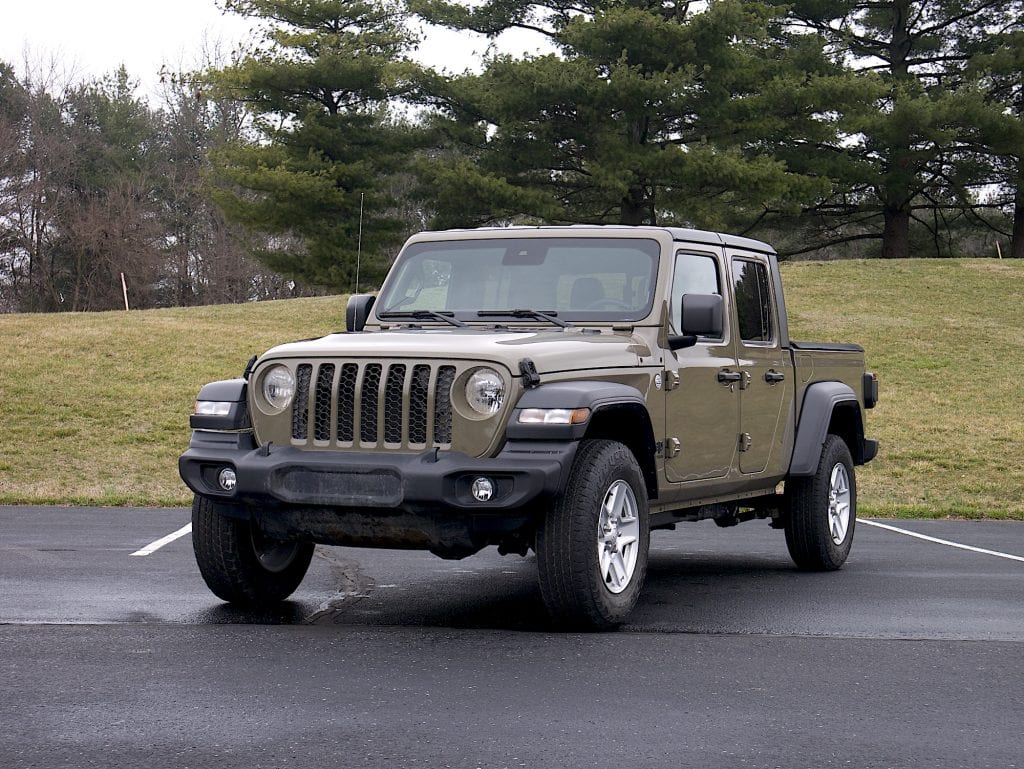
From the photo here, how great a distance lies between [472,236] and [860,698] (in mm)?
4031

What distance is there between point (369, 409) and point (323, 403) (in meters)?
0.27

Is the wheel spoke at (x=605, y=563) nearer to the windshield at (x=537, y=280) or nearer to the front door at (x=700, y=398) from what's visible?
the front door at (x=700, y=398)

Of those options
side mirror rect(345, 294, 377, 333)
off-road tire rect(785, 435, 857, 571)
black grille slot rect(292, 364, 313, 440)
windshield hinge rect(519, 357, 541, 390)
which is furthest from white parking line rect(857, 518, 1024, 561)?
black grille slot rect(292, 364, 313, 440)

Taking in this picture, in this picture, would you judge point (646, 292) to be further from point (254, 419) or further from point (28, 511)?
point (28, 511)

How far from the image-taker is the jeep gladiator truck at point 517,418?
6547mm

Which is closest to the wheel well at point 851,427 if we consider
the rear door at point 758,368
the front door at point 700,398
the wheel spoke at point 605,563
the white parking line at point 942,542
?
the rear door at point 758,368

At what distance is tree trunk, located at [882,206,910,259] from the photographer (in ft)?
149

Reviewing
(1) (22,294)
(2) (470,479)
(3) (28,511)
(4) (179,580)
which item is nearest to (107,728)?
(2) (470,479)

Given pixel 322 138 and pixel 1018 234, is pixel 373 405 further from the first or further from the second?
pixel 1018 234

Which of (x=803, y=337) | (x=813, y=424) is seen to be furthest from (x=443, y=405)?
(x=803, y=337)

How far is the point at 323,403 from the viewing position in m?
6.84

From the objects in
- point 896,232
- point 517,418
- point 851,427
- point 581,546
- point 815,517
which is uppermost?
point 896,232

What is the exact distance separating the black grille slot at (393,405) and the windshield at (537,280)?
125 centimetres

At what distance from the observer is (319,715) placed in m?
5.06
